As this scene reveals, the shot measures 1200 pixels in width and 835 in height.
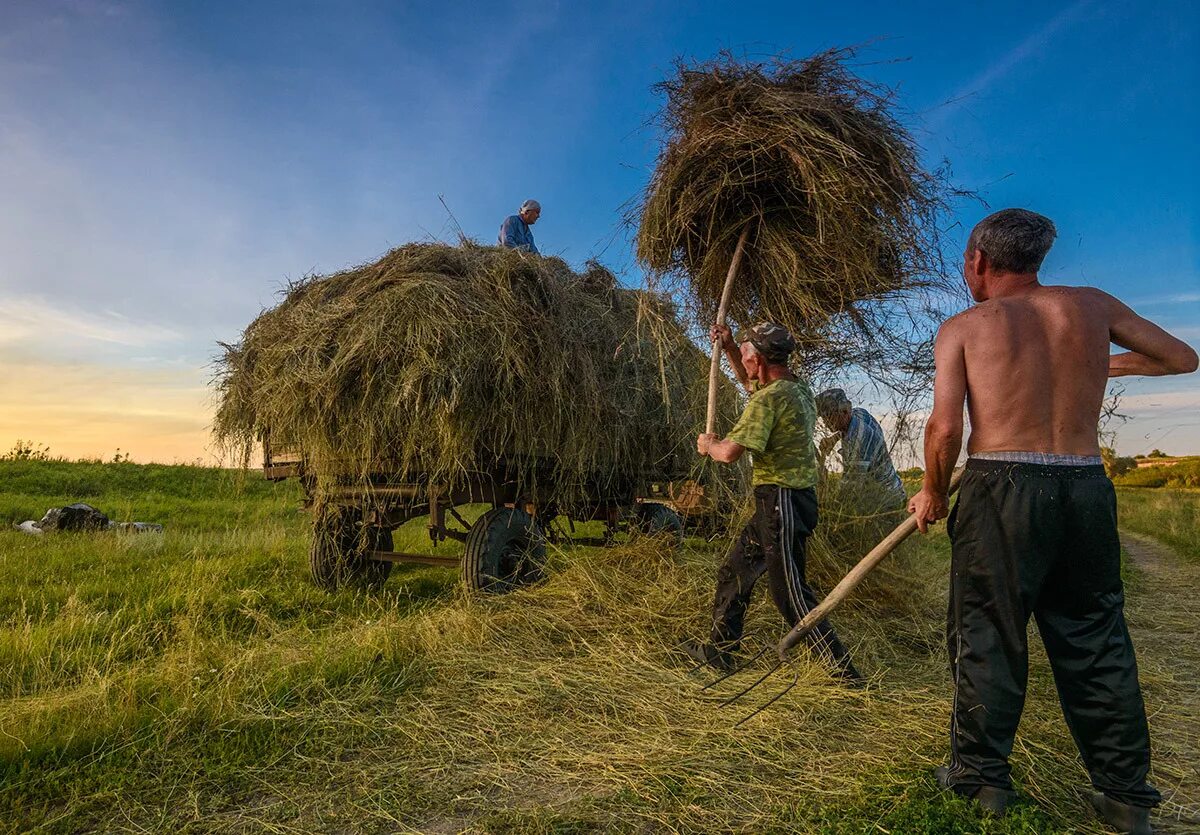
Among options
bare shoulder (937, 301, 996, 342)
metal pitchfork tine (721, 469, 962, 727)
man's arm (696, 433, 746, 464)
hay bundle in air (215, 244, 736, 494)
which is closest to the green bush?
hay bundle in air (215, 244, 736, 494)

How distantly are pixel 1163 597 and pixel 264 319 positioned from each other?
857cm

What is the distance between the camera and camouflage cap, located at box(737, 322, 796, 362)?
363 centimetres

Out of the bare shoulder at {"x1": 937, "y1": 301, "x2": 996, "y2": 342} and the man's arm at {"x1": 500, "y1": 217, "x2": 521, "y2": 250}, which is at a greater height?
the man's arm at {"x1": 500, "y1": 217, "x2": 521, "y2": 250}

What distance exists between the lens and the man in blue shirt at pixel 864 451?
5156 mm

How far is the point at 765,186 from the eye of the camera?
4004 millimetres

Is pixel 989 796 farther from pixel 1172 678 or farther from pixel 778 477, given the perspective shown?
pixel 1172 678

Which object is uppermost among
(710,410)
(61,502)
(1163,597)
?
(710,410)

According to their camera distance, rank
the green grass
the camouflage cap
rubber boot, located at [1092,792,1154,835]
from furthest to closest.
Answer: the green grass
the camouflage cap
rubber boot, located at [1092,792,1154,835]

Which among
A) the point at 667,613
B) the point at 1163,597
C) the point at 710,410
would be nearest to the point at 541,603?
the point at 667,613

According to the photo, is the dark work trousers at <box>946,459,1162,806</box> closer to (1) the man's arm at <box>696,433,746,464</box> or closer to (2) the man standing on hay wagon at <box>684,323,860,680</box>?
(2) the man standing on hay wagon at <box>684,323,860,680</box>

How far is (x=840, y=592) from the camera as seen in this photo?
311 cm

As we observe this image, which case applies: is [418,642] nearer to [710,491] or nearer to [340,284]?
[340,284]

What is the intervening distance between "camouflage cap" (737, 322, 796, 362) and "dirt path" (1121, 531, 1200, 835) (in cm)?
234

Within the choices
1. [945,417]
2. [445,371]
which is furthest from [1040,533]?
[445,371]
